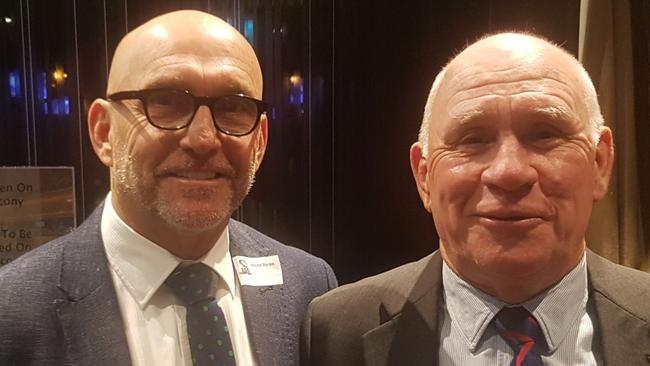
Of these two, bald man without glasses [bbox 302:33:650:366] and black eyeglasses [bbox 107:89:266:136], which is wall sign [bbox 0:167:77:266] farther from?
bald man without glasses [bbox 302:33:650:366]

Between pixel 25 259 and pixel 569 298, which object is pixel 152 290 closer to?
pixel 25 259

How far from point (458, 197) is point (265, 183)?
1740 mm

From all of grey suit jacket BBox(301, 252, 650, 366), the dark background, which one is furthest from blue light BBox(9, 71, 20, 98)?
grey suit jacket BBox(301, 252, 650, 366)

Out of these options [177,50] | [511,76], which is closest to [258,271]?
[177,50]

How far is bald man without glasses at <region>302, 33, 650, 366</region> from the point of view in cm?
127

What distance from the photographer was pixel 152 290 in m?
1.52

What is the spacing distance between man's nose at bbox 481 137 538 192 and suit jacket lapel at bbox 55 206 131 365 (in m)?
0.93

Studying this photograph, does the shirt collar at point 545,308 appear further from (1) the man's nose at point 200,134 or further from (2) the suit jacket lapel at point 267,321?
(1) the man's nose at point 200,134

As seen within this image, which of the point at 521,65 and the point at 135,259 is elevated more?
the point at 521,65

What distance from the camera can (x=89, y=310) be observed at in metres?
1.43

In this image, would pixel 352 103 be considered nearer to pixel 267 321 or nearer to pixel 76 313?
pixel 267 321

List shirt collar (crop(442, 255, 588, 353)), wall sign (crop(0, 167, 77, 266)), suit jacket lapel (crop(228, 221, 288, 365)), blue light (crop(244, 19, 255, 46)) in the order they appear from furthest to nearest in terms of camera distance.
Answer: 1. blue light (crop(244, 19, 255, 46))
2. wall sign (crop(0, 167, 77, 266))
3. suit jacket lapel (crop(228, 221, 288, 365))
4. shirt collar (crop(442, 255, 588, 353))

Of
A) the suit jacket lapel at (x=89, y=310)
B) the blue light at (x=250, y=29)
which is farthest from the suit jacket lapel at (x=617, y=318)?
the blue light at (x=250, y=29)

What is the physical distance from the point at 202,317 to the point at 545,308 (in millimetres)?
825
